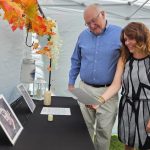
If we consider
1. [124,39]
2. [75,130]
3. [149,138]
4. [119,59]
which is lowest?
[149,138]

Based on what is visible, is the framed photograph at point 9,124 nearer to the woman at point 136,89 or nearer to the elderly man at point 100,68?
the woman at point 136,89

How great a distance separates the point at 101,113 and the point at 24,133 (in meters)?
0.90

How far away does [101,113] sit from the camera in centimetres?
219

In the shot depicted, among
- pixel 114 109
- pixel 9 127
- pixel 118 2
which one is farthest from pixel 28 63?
pixel 118 2

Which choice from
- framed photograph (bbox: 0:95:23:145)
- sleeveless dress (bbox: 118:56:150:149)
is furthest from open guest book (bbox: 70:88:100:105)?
framed photograph (bbox: 0:95:23:145)

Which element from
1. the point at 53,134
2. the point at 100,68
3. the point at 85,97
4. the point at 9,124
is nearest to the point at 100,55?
the point at 100,68

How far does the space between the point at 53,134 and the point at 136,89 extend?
0.62 m

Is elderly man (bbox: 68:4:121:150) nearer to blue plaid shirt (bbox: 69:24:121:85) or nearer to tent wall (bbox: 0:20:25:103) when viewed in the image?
blue plaid shirt (bbox: 69:24:121:85)

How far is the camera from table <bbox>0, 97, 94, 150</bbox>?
119 centimetres

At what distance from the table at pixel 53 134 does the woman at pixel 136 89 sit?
0.75 feet

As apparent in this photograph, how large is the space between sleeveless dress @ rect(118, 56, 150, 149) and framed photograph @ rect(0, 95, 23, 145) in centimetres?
71

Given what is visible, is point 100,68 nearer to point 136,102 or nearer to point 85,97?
point 136,102

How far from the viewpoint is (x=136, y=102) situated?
182cm

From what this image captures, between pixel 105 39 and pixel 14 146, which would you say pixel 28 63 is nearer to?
pixel 105 39
